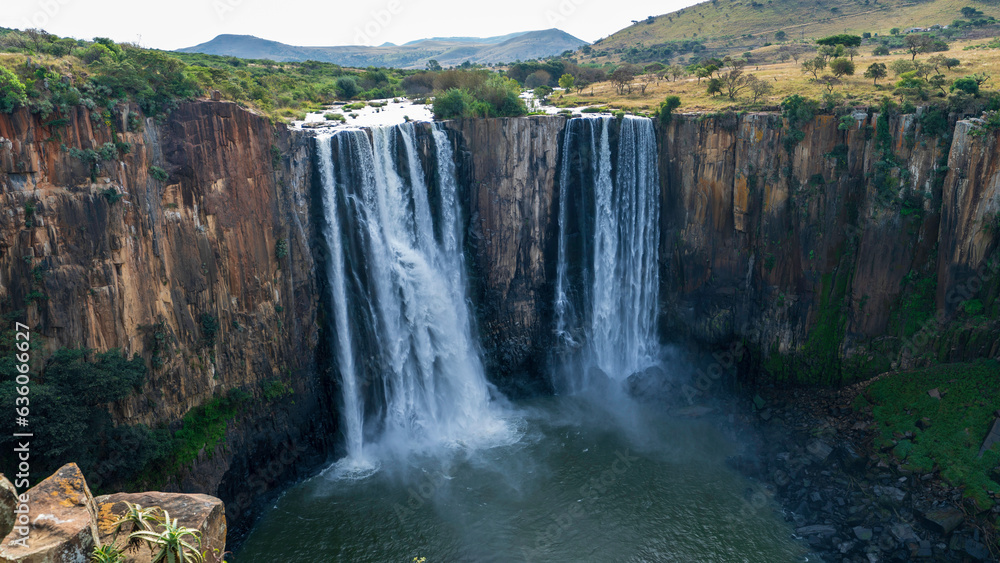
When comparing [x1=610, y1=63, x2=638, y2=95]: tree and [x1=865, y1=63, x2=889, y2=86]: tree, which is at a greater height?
[x1=610, y1=63, x2=638, y2=95]: tree

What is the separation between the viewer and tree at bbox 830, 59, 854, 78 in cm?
3603

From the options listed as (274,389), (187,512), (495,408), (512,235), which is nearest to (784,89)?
(512,235)

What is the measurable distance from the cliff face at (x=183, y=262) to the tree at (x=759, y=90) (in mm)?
24500

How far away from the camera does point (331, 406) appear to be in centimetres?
2833

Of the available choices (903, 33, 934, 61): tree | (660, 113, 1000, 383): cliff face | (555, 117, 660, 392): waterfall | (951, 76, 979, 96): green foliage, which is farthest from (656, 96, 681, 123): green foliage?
(903, 33, 934, 61): tree

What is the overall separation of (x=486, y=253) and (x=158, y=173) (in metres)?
15.7

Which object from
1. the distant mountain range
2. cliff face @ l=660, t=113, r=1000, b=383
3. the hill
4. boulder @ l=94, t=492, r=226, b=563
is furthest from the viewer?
the distant mountain range

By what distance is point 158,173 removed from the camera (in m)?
21.6

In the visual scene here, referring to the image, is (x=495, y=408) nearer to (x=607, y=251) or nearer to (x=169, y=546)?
(x=607, y=251)

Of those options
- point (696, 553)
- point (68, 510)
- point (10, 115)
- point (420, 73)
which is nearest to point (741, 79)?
point (420, 73)

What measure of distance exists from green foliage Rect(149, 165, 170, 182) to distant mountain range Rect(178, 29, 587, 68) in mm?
109310

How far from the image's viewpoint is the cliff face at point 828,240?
1039 inches

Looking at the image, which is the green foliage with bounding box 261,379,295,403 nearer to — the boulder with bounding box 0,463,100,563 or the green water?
the green water

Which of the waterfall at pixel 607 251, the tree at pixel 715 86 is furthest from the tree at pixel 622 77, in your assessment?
the waterfall at pixel 607 251
